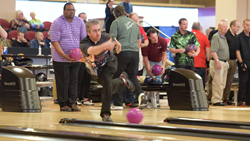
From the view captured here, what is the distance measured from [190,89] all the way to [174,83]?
35 centimetres

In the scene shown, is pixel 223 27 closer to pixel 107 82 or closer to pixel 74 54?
pixel 74 54

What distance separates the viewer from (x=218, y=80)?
25.9 ft

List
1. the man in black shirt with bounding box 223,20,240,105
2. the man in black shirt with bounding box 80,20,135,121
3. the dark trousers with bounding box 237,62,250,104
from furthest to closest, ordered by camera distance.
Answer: the man in black shirt with bounding box 223,20,240,105 < the dark trousers with bounding box 237,62,250,104 < the man in black shirt with bounding box 80,20,135,121

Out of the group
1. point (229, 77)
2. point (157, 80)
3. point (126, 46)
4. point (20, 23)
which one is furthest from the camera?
point (20, 23)

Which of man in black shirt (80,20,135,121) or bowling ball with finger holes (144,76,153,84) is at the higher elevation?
man in black shirt (80,20,135,121)

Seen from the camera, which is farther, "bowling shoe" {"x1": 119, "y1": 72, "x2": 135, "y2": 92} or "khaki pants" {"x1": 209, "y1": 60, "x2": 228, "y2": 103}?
"khaki pants" {"x1": 209, "y1": 60, "x2": 228, "y2": 103}

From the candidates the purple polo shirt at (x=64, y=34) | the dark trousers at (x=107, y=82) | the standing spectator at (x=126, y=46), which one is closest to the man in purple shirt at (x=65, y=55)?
the purple polo shirt at (x=64, y=34)

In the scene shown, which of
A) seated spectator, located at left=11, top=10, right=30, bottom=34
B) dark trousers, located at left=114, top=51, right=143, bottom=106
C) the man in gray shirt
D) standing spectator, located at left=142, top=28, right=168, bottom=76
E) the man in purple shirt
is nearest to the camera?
the man in purple shirt

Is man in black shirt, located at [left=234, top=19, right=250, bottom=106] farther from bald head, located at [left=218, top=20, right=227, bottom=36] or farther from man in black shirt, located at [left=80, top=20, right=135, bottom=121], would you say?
man in black shirt, located at [left=80, top=20, right=135, bottom=121]

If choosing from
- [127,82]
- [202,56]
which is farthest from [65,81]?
[202,56]

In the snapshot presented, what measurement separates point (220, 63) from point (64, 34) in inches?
133

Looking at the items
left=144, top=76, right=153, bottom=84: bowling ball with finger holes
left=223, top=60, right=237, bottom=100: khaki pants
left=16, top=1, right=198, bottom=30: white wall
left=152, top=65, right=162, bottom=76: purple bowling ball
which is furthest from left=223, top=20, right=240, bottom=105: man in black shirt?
left=16, top=1, right=198, bottom=30: white wall

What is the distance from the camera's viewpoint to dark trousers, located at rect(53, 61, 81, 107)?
6.01 m

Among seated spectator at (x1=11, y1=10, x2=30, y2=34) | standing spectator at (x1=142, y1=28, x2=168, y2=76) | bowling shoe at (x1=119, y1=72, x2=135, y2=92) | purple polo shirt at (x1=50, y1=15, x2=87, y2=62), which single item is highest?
seated spectator at (x1=11, y1=10, x2=30, y2=34)
